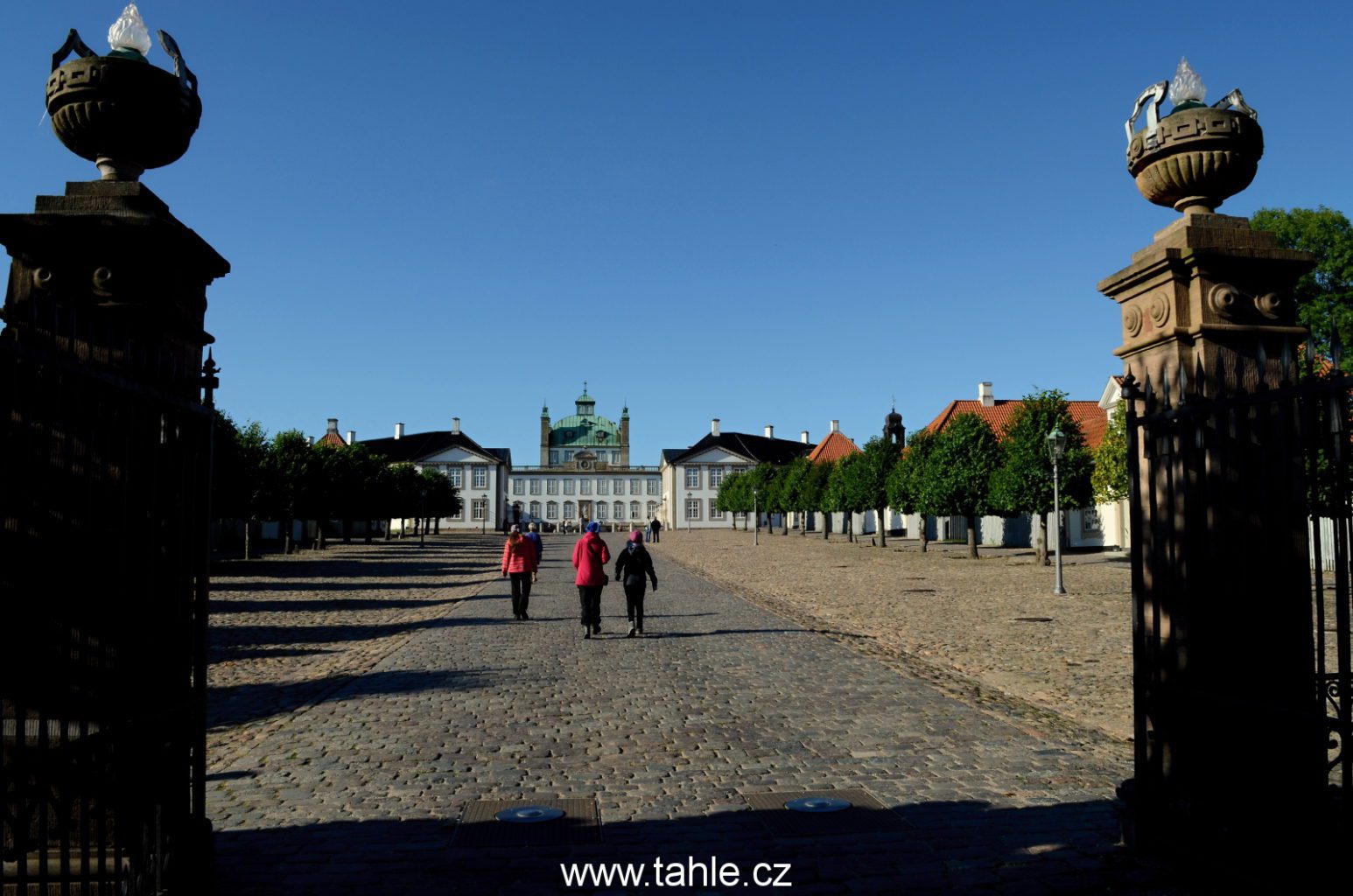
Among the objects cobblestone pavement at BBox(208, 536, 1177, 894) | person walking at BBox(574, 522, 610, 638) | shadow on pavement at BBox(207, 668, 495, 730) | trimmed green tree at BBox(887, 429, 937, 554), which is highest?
trimmed green tree at BBox(887, 429, 937, 554)

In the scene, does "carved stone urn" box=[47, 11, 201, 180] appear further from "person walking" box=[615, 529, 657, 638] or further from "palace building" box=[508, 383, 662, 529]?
"palace building" box=[508, 383, 662, 529]

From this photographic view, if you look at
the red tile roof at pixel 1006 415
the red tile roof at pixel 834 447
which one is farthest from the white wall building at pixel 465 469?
the red tile roof at pixel 1006 415

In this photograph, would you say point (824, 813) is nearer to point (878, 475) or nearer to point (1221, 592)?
point (1221, 592)

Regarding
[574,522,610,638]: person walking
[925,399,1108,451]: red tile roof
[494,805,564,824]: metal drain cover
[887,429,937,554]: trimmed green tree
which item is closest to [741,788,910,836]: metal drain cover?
[494,805,564,824]: metal drain cover

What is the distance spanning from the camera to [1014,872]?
470cm

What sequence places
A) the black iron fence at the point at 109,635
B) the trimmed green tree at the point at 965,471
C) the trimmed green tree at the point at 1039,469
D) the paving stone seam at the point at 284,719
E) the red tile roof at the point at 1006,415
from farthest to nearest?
the red tile roof at the point at 1006,415
the trimmed green tree at the point at 965,471
the trimmed green tree at the point at 1039,469
the paving stone seam at the point at 284,719
the black iron fence at the point at 109,635

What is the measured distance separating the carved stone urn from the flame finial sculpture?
4860 millimetres

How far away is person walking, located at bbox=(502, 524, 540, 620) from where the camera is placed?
55.5 feet

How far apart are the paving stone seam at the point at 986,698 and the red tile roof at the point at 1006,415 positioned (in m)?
37.1

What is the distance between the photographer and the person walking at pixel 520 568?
16.9 meters

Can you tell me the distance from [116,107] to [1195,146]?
204 inches

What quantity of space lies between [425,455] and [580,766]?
377 feet

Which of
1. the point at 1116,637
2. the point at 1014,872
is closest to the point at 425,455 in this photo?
the point at 1116,637

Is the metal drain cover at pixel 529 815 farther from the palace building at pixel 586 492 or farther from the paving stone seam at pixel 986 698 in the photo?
the palace building at pixel 586 492
